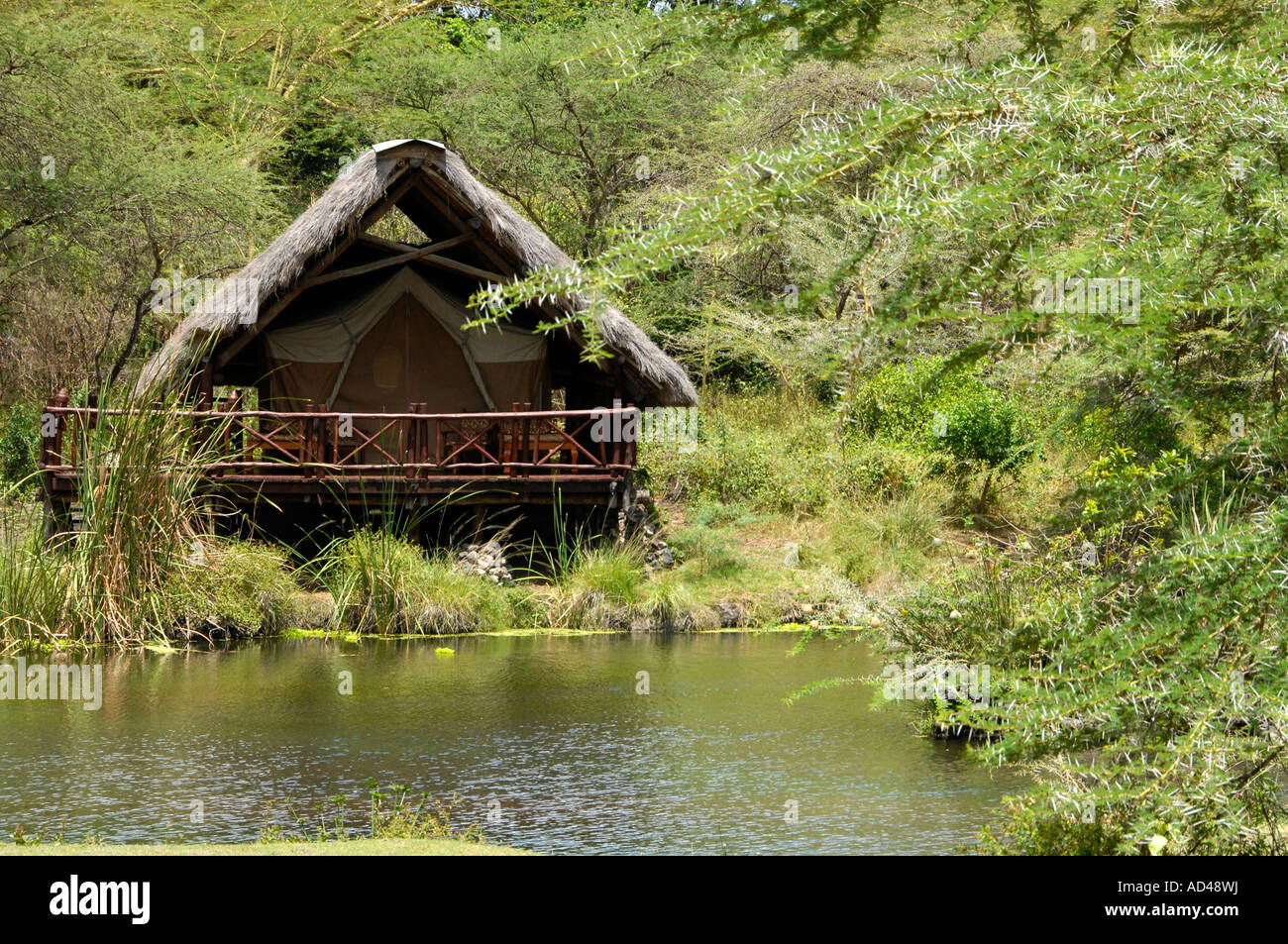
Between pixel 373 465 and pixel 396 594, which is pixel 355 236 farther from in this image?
pixel 396 594

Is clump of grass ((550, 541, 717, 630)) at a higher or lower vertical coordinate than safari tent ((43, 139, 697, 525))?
lower

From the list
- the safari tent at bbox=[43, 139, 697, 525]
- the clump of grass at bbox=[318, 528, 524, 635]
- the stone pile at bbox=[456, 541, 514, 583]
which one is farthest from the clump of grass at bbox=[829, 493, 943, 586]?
the clump of grass at bbox=[318, 528, 524, 635]

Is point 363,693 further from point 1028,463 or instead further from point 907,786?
point 1028,463

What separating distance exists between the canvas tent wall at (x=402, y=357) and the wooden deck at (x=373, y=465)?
91 centimetres

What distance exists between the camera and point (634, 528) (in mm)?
14797

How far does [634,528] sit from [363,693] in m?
5.29

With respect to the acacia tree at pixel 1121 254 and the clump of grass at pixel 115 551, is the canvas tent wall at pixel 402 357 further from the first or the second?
the acacia tree at pixel 1121 254

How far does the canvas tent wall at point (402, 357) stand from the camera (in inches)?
613

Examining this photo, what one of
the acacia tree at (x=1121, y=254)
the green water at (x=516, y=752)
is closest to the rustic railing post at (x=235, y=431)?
the green water at (x=516, y=752)

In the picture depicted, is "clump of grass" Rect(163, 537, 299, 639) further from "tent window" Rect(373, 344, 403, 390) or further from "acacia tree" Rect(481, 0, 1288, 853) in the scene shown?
"acacia tree" Rect(481, 0, 1288, 853)

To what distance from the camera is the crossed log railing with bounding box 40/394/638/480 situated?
1327 cm

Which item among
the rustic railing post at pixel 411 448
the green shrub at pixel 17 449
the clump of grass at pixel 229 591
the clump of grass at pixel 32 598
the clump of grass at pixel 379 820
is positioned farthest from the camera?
the green shrub at pixel 17 449

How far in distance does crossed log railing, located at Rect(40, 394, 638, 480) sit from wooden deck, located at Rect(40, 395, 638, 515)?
14mm
